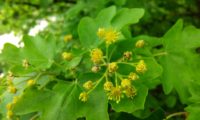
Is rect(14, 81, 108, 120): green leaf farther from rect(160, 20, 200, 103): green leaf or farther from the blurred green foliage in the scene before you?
rect(160, 20, 200, 103): green leaf

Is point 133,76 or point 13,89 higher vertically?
point 13,89

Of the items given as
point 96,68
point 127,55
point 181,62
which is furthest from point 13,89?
point 181,62

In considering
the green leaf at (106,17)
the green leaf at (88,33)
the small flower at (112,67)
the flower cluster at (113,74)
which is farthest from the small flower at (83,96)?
the green leaf at (106,17)

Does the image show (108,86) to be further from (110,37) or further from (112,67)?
(110,37)

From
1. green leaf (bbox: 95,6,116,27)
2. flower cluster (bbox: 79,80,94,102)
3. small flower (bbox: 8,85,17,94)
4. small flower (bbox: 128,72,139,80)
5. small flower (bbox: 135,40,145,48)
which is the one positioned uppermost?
small flower (bbox: 8,85,17,94)

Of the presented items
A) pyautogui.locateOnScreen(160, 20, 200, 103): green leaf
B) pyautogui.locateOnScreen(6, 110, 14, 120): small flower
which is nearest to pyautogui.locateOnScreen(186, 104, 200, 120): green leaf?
pyautogui.locateOnScreen(160, 20, 200, 103): green leaf
